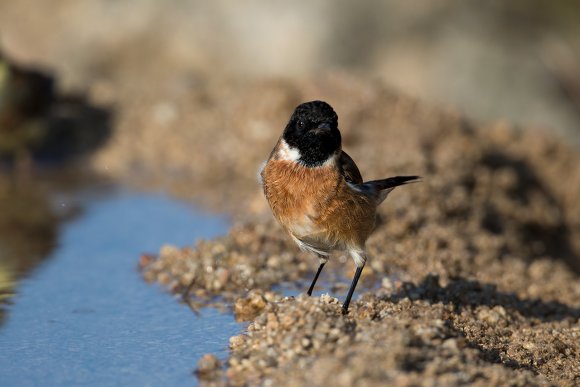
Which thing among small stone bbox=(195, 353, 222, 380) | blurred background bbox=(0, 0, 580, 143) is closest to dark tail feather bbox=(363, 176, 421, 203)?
small stone bbox=(195, 353, 222, 380)

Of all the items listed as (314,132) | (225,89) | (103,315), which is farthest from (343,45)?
(103,315)

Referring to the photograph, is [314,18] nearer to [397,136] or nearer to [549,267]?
[397,136]

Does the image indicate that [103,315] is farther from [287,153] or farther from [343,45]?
[343,45]

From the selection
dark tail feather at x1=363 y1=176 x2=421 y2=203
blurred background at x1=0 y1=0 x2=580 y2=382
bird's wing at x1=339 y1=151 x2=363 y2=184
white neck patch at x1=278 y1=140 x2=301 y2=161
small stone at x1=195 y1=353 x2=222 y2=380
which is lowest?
small stone at x1=195 y1=353 x2=222 y2=380

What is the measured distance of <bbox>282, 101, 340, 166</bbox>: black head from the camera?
171 inches

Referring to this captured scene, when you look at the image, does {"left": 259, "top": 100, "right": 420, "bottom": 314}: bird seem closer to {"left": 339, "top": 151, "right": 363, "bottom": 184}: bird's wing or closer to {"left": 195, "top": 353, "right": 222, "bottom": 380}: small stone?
{"left": 339, "top": 151, "right": 363, "bottom": 184}: bird's wing

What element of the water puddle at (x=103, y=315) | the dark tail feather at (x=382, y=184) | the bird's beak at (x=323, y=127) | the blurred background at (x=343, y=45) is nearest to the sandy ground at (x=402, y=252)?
the water puddle at (x=103, y=315)

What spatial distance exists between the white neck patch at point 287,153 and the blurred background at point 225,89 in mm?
1375

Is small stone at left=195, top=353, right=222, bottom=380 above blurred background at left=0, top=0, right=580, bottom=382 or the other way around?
the other way around

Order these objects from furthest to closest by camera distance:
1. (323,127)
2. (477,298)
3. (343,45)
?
(343,45) → (477,298) → (323,127)

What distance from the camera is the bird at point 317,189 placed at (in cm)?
435

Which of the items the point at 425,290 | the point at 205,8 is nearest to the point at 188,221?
the point at 425,290

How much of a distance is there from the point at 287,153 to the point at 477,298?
141cm

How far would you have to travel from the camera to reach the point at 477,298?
494 cm
